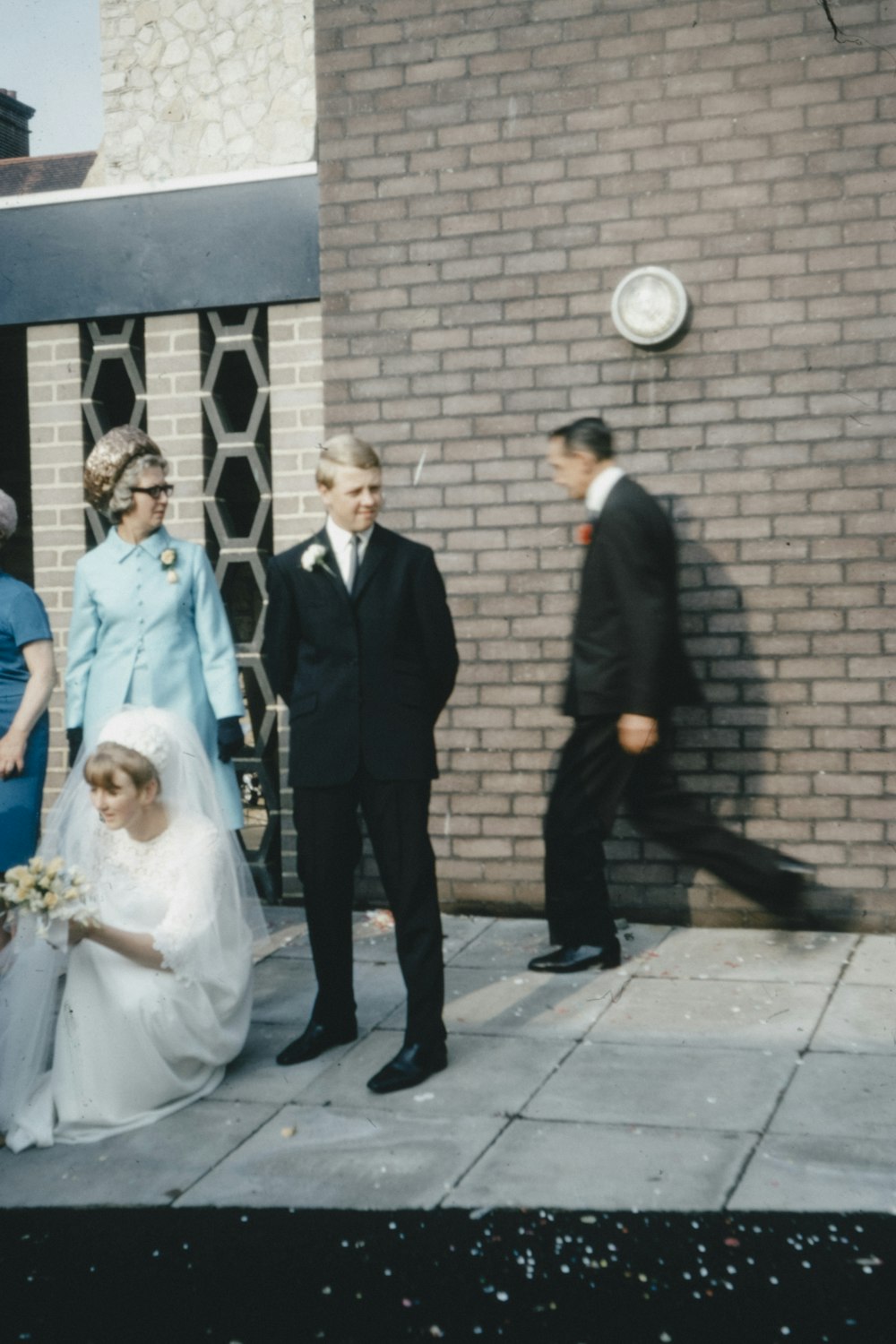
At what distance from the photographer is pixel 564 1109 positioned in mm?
4219

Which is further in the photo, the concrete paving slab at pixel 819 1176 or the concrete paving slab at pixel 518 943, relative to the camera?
the concrete paving slab at pixel 518 943

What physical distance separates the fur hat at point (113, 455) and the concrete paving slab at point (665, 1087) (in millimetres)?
2494

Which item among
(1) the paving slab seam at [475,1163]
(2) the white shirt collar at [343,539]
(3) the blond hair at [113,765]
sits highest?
(2) the white shirt collar at [343,539]

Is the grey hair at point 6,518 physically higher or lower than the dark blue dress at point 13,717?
higher

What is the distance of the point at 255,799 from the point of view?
1023cm

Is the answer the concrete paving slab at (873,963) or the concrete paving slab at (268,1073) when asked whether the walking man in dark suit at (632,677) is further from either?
the concrete paving slab at (268,1073)

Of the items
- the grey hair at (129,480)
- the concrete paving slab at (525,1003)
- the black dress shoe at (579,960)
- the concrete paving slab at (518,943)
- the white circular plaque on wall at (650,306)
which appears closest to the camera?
the concrete paving slab at (525,1003)

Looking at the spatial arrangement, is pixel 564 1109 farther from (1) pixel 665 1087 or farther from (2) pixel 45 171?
(2) pixel 45 171

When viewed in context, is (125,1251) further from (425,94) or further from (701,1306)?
(425,94)

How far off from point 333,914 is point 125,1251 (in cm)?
141

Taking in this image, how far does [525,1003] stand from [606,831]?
29.3 inches

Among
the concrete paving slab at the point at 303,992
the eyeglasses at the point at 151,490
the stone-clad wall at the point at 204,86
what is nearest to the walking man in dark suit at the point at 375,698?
the concrete paving slab at the point at 303,992

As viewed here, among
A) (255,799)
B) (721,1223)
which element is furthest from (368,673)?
(255,799)

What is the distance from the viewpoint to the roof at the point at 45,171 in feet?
82.8
